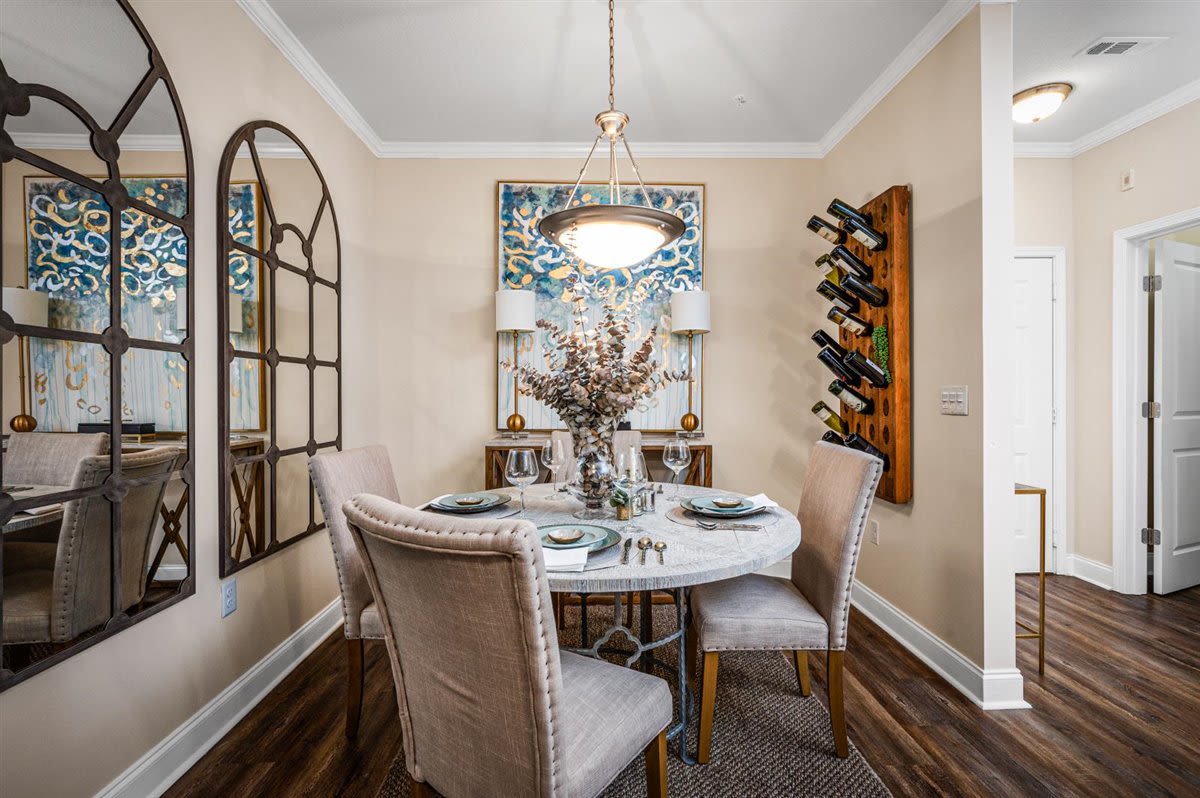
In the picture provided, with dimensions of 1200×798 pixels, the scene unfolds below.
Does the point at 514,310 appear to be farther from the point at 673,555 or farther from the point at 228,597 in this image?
the point at 673,555

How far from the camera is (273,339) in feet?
7.50

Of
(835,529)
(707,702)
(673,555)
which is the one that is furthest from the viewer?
(835,529)

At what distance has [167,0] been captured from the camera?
1.71 metres

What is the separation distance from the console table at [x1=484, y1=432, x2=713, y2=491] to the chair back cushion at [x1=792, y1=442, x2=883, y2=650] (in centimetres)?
109

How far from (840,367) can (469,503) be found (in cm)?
198

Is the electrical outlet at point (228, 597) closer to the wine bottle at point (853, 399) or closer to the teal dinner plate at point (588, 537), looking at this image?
the teal dinner plate at point (588, 537)

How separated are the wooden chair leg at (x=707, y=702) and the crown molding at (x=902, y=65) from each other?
256cm

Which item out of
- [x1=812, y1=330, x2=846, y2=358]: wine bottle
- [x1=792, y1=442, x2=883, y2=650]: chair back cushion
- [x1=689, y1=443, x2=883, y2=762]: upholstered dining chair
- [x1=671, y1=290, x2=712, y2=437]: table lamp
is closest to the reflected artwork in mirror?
[x1=689, y1=443, x2=883, y2=762]: upholstered dining chair

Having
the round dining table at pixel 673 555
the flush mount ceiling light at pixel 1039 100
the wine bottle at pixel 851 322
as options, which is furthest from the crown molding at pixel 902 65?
the round dining table at pixel 673 555

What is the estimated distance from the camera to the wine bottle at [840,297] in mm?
2852

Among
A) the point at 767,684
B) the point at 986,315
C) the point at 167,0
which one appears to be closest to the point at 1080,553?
the point at 986,315

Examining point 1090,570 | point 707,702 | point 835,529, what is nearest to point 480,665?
point 707,702

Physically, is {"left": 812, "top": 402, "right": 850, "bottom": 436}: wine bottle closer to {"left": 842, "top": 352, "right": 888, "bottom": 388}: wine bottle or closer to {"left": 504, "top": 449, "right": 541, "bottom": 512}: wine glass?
{"left": 842, "top": 352, "right": 888, "bottom": 388}: wine bottle

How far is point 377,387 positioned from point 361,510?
2.60 m
